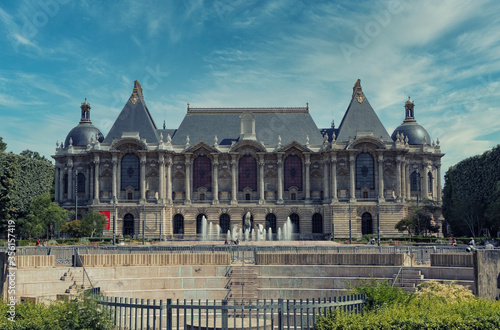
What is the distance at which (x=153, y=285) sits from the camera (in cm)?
3316

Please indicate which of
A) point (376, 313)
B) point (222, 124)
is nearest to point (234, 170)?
point (222, 124)

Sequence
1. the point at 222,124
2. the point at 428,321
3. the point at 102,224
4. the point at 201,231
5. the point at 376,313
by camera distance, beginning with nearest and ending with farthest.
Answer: the point at 428,321, the point at 376,313, the point at 102,224, the point at 201,231, the point at 222,124

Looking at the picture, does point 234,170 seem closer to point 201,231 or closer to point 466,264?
point 201,231

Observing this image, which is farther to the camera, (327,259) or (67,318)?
(327,259)

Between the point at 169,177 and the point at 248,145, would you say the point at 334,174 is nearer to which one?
the point at 248,145

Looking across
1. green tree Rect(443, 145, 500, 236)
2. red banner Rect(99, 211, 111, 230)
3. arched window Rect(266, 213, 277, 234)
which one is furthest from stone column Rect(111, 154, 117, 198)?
green tree Rect(443, 145, 500, 236)

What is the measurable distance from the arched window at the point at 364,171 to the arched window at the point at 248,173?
50.9 ft

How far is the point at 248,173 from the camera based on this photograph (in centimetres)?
8594

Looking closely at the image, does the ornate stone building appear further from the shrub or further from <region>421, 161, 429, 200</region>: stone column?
the shrub

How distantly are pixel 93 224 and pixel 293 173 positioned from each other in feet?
99.7

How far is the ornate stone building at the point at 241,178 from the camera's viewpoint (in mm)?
82500

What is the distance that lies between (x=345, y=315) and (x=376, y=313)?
1632mm

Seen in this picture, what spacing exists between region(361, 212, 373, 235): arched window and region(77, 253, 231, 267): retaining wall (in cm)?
5114

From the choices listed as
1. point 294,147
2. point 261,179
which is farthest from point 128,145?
point 294,147
